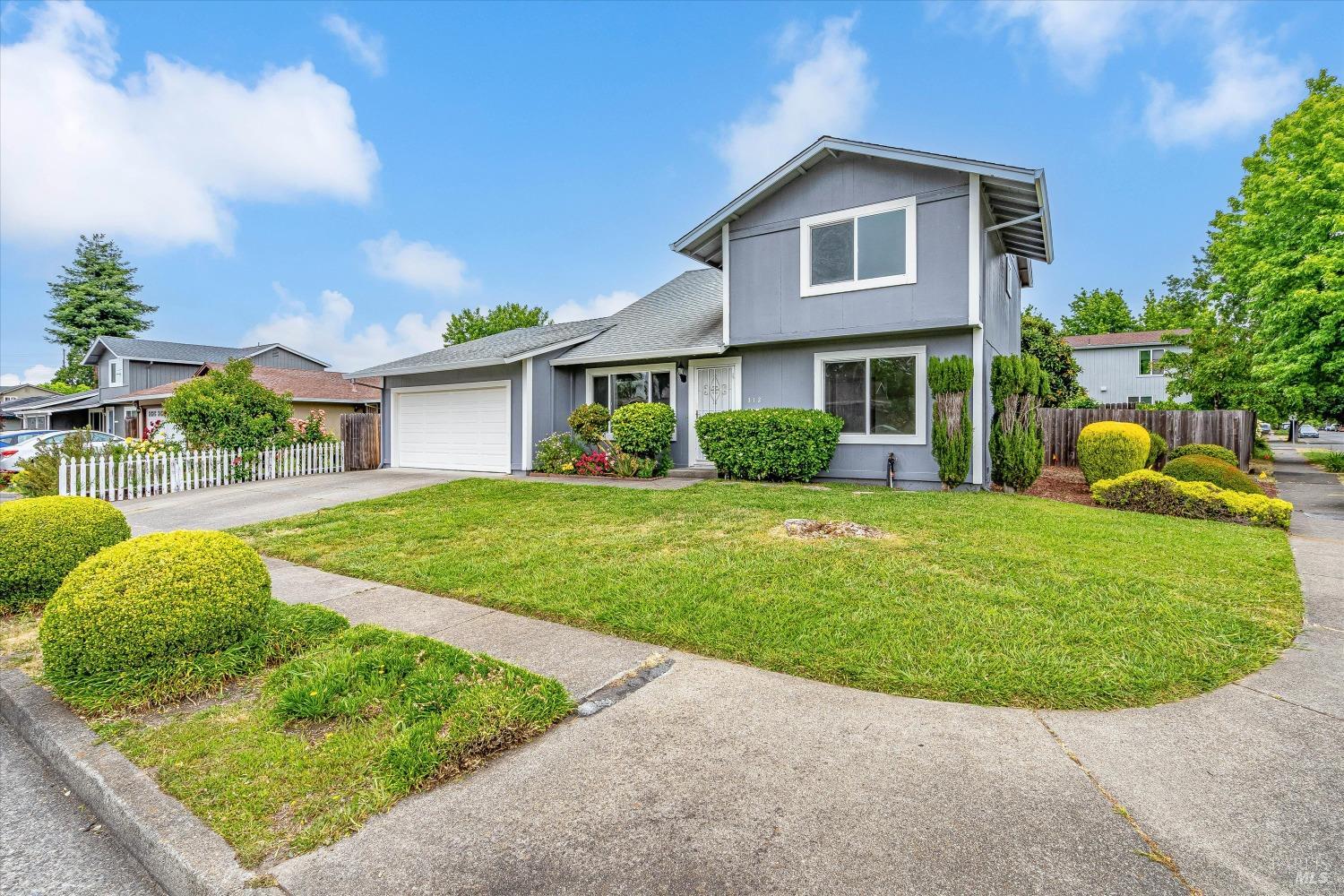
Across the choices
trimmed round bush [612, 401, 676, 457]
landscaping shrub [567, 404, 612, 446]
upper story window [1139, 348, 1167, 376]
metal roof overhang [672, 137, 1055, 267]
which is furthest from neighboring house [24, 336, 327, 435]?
upper story window [1139, 348, 1167, 376]

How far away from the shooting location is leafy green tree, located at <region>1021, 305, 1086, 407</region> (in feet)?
68.2

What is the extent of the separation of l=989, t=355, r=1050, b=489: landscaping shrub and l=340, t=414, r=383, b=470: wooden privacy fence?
1466 cm

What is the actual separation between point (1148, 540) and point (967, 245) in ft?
17.6

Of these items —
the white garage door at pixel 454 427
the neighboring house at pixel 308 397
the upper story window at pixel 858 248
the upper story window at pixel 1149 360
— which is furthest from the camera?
the upper story window at pixel 1149 360

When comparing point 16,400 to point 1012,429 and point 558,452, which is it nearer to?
point 558,452

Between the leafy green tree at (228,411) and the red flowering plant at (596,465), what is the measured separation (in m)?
7.66

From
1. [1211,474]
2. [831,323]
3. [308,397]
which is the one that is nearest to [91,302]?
[308,397]

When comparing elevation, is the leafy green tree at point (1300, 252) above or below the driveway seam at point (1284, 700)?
above

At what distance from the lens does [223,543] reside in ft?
11.9

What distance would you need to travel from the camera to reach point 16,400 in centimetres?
4794

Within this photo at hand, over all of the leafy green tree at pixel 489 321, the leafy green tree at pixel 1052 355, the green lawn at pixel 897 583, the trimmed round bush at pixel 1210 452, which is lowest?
the green lawn at pixel 897 583

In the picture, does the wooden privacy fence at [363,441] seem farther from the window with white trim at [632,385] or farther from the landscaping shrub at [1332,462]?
the landscaping shrub at [1332,462]

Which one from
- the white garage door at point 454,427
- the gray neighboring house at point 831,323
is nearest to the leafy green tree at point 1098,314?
the gray neighboring house at point 831,323

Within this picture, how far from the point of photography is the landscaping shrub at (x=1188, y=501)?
7535 mm
